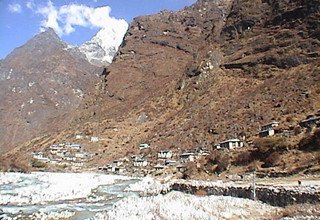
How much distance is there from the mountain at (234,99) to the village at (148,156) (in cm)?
135

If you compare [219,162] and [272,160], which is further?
[219,162]

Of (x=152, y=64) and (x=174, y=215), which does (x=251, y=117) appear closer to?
(x=174, y=215)

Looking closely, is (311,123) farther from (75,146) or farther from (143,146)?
(75,146)

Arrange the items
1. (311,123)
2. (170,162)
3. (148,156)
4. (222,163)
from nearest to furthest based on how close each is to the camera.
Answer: (222,163) → (311,123) → (170,162) → (148,156)

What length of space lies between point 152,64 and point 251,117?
11279cm

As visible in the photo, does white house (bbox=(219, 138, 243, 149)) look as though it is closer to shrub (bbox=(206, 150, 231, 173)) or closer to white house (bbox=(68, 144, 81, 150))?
shrub (bbox=(206, 150, 231, 173))

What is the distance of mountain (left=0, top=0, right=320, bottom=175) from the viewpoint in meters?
66.6

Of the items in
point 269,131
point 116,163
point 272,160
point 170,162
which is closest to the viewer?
point 272,160

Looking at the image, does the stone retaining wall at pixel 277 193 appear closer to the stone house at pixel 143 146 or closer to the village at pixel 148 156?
the village at pixel 148 156

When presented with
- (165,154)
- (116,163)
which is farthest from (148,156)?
(116,163)

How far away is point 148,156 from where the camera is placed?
311ft

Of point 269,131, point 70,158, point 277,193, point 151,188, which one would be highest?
point 70,158

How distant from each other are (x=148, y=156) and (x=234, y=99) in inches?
851

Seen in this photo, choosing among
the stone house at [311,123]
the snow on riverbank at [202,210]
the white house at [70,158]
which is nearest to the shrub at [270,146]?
the stone house at [311,123]
